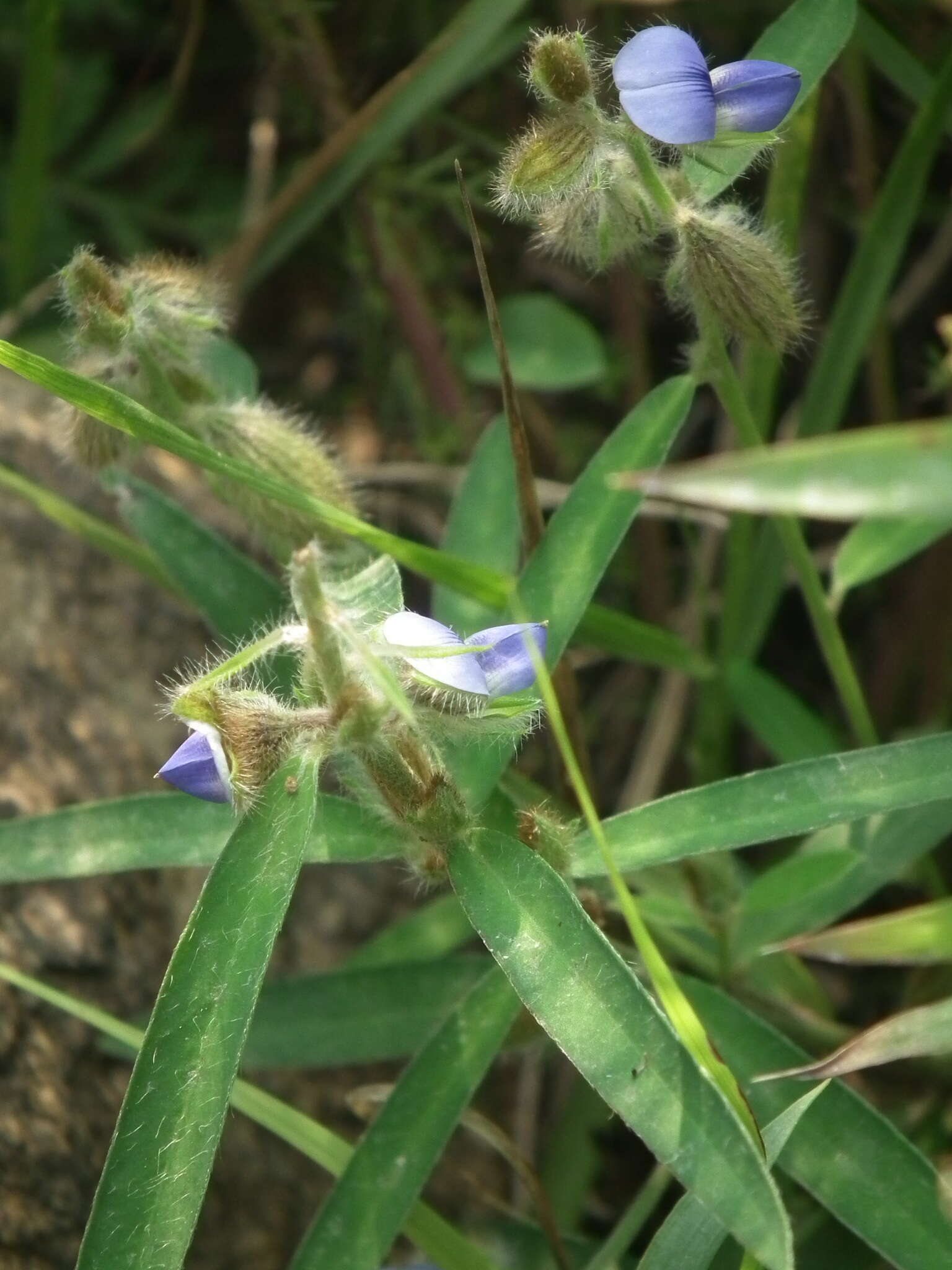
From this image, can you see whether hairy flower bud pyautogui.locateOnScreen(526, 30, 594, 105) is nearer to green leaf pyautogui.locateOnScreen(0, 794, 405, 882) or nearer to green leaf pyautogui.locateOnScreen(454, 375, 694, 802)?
green leaf pyautogui.locateOnScreen(454, 375, 694, 802)

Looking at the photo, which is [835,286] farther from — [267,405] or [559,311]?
[267,405]

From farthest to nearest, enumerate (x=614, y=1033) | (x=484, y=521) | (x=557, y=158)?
1. (x=484, y=521)
2. (x=557, y=158)
3. (x=614, y=1033)

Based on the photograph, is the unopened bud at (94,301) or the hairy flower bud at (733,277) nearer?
the hairy flower bud at (733,277)

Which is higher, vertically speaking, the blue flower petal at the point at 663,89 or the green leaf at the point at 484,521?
the blue flower petal at the point at 663,89

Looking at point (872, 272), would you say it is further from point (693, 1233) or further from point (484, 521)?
point (693, 1233)

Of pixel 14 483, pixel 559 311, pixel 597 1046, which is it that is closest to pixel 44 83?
pixel 14 483

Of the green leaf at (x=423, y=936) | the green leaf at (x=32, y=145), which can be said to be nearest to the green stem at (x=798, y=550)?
the green leaf at (x=423, y=936)

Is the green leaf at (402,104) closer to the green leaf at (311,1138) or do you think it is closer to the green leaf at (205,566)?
the green leaf at (205,566)

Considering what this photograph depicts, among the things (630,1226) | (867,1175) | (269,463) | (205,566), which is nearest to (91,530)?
(205,566)
